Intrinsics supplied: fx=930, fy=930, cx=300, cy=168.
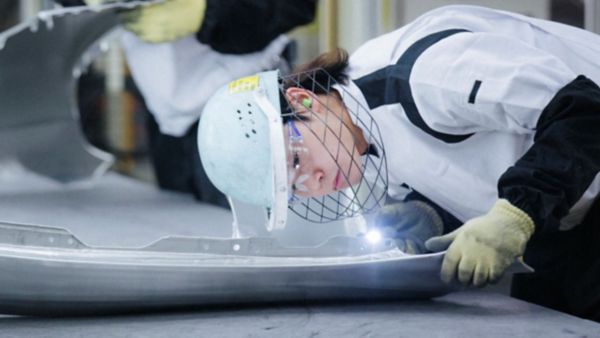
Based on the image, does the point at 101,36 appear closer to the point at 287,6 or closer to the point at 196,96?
the point at 196,96

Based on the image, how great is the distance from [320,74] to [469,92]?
40 cm

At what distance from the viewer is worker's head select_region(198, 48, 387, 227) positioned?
5.87 ft

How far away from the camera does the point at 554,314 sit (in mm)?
1739

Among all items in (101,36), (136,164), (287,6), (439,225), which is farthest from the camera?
(136,164)

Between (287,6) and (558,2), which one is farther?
(287,6)

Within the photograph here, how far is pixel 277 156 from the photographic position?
5.78 feet

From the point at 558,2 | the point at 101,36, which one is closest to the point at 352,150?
the point at 558,2

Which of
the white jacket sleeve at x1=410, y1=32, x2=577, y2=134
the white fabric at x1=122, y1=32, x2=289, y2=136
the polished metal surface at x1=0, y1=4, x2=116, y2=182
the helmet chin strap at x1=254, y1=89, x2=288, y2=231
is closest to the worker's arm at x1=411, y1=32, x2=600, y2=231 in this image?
the white jacket sleeve at x1=410, y1=32, x2=577, y2=134

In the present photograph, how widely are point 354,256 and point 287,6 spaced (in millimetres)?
1884

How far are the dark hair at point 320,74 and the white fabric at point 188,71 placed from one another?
1.58 meters

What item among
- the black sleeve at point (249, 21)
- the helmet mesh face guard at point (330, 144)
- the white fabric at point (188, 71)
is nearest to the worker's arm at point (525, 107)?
the helmet mesh face guard at point (330, 144)

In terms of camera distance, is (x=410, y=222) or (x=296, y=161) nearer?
(x=296, y=161)

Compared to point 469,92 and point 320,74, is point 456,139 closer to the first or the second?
point 469,92

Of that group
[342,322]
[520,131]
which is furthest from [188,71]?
[342,322]
